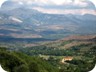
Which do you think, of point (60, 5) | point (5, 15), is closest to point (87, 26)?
point (60, 5)

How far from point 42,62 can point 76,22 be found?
1.28 meters

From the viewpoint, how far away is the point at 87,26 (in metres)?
6.74

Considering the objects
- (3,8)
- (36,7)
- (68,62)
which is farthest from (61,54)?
(3,8)

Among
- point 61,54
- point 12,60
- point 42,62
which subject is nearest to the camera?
point 12,60

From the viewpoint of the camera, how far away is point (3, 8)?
20.8 feet

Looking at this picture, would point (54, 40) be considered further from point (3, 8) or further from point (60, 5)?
point (3, 8)

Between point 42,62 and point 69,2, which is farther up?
point 69,2

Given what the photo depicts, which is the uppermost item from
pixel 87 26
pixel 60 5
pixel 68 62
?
pixel 60 5

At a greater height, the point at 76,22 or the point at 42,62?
the point at 76,22

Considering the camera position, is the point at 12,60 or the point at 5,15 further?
the point at 5,15

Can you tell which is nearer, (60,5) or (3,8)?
(3,8)

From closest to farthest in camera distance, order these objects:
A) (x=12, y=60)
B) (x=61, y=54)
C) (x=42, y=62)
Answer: (x=12, y=60) < (x=42, y=62) < (x=61, y=54)

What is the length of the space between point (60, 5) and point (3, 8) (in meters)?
1.30

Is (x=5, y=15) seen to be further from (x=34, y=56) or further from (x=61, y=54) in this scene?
(x=61, y=54)
